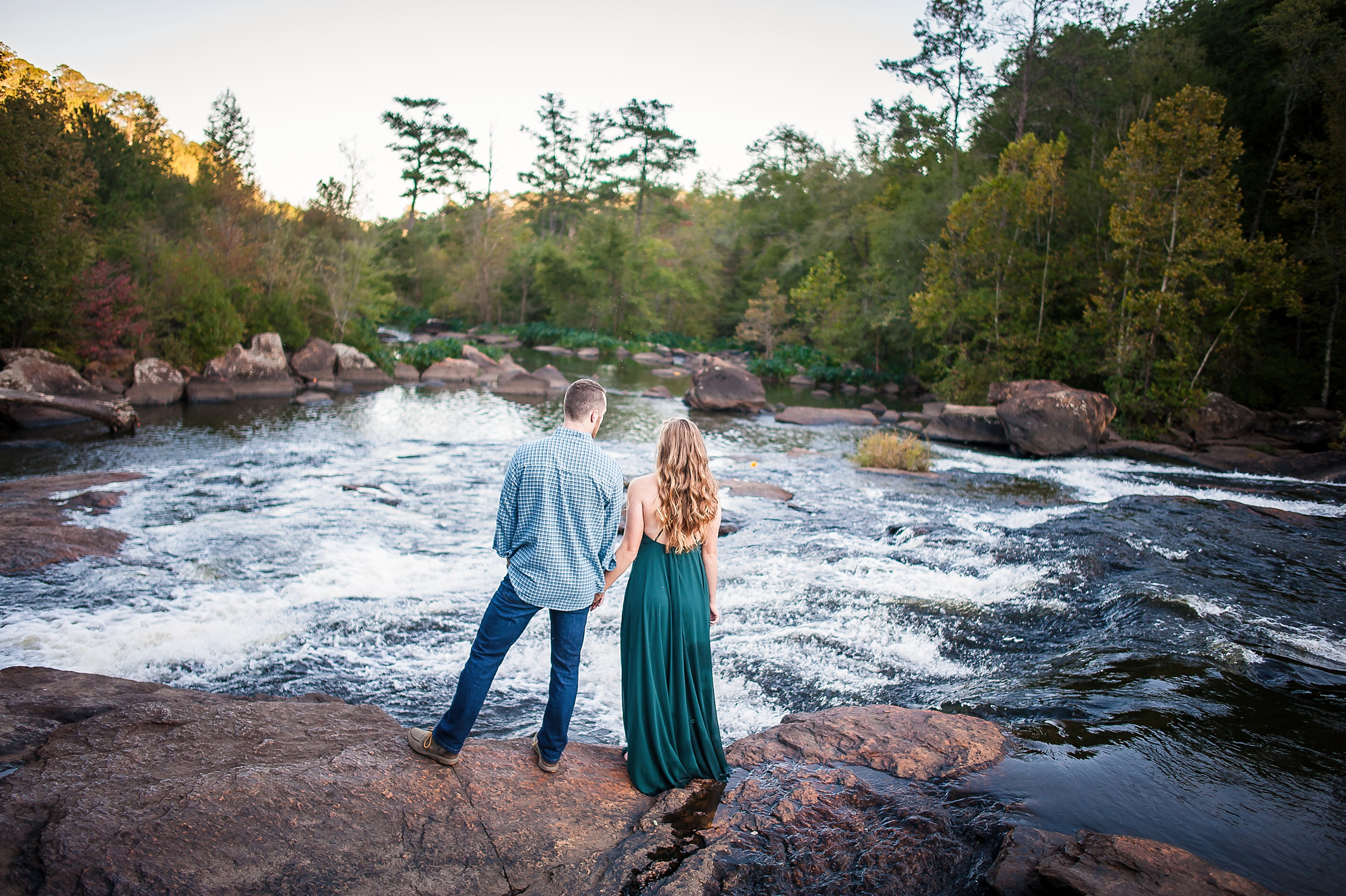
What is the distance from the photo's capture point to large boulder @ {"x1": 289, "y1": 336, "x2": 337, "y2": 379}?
89.3 ft

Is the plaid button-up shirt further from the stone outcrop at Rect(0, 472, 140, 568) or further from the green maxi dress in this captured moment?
the stone outcrop at Rect(0, 472, 140, 568)

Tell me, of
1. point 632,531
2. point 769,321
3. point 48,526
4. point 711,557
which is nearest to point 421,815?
point 632,531

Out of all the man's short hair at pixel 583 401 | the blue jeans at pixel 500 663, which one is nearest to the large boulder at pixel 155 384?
the blue jeans at pixel 500 663

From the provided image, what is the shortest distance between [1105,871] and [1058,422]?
18.2m

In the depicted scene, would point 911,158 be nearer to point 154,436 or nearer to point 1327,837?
point 154,436

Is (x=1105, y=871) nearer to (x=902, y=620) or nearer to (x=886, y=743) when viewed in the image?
(x=886, y=743)

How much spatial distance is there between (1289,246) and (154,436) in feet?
103

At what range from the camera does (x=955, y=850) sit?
3553mm

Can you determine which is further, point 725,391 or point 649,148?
point 649,148

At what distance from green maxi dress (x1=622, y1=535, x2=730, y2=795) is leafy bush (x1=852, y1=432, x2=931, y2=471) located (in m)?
13.6

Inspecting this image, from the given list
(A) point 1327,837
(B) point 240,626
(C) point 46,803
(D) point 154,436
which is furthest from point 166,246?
(A) point 1327,837

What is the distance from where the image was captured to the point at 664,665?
3.90 metres

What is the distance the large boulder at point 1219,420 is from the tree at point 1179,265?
1.90ft

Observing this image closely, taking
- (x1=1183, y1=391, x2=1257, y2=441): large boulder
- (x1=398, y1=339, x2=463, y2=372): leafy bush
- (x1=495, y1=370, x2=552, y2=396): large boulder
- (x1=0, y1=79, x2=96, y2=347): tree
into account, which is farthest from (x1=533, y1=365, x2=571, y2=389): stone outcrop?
(x1=1183, y1=391, x2=1257, y2=441): large boulder
